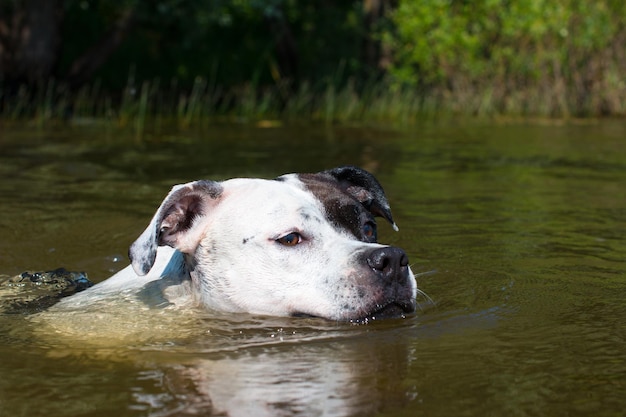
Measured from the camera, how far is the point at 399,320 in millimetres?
5074

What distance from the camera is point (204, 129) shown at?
676 inches

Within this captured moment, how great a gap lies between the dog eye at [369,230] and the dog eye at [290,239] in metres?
0.42

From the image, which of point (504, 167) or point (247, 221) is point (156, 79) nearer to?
point (504, 167)

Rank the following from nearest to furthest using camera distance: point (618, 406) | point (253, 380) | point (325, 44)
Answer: point (618, 406) → point (253, 380) → point (325, 44)

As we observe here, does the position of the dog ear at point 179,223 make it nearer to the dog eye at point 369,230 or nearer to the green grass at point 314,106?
the dog eye at point 369,230

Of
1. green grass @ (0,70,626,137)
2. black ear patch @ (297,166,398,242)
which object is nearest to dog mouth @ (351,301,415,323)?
black ear patch @ (297,166,398,242)

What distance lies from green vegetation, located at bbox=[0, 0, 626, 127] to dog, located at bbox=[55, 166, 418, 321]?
11.4 m

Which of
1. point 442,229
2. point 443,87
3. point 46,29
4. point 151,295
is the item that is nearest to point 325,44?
point 443,87

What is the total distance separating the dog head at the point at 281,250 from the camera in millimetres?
4809

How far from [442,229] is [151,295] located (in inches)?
124

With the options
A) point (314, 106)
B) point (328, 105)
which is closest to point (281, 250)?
point (328, 105)

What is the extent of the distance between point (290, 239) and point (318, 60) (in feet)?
69.8

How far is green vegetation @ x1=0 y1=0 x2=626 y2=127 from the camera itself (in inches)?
766

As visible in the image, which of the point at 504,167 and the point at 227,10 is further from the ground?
the point at 227,10
